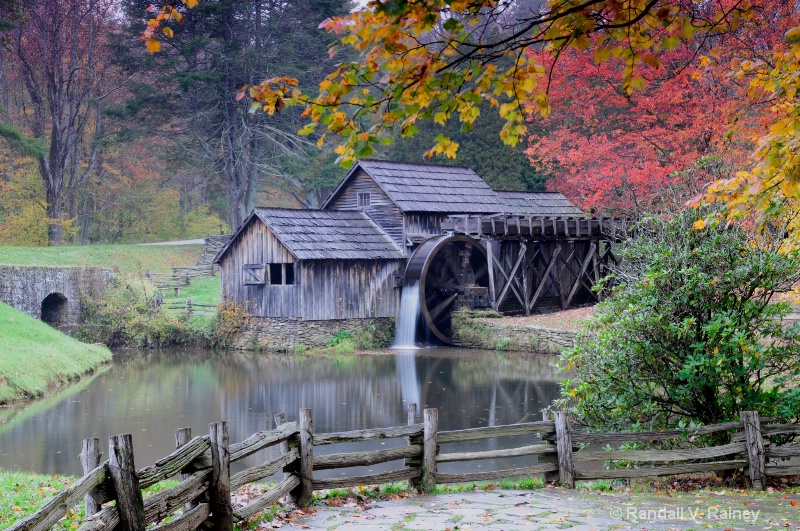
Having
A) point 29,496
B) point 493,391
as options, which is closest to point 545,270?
point 493,391

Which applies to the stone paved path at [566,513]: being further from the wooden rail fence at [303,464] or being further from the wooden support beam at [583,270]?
the wooden support beam at [583,270]

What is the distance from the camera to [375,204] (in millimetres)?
30172

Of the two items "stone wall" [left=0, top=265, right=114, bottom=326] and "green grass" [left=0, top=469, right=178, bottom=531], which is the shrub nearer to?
"stone wall" [left=0, top=265, right=114, bottom=326]

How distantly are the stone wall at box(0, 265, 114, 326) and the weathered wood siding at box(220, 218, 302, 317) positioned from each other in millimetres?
4608

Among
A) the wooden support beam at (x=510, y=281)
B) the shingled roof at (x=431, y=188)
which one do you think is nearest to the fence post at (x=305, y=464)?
the shingled roof at (x=431, y=188)

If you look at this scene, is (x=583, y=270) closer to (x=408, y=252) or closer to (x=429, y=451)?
(x=408, y=252)

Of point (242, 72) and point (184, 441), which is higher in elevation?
point (242, 72)

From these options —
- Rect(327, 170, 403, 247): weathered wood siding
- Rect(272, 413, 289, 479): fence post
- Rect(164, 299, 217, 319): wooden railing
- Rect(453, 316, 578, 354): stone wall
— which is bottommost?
Rect(453, 316, 578, 354): stone wall

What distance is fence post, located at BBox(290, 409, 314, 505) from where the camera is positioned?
26.4 feet

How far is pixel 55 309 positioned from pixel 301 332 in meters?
8.98

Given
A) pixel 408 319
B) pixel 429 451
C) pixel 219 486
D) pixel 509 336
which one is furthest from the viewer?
pixel 408 319

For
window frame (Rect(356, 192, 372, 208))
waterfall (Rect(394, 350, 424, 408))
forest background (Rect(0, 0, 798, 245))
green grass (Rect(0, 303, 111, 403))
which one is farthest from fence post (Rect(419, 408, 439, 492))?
forest background (Rect(0, 0, 798, 245))

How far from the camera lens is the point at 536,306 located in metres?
31.8

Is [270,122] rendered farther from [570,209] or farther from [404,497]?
[404,497]
